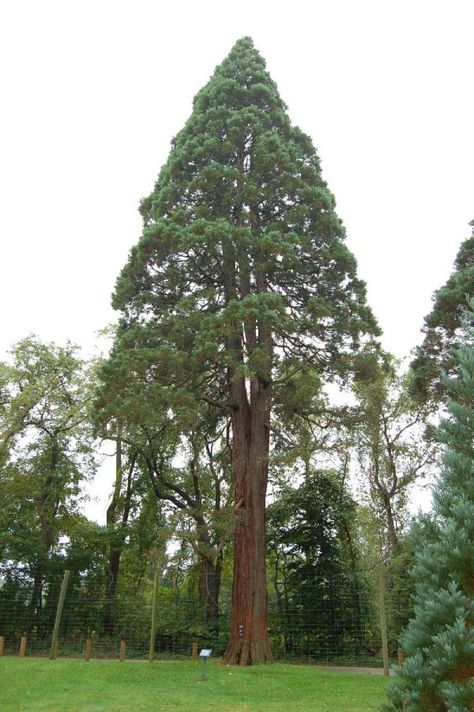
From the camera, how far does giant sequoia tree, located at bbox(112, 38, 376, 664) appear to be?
36.0 ft

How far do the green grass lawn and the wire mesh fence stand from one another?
224 cm

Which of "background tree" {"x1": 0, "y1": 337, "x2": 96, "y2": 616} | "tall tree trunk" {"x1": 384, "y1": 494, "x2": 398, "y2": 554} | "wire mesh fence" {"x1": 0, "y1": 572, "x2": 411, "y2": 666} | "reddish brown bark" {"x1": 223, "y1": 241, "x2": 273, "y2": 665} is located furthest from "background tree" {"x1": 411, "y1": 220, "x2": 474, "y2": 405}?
"background tree" {"x1": 0, "y1": 337, "x2": 96, "y2": 616}

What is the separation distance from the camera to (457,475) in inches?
178

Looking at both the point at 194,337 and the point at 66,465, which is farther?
the point at 66,465

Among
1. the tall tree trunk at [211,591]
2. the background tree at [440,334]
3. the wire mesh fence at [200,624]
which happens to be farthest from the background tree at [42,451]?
the background tree at [440,334]

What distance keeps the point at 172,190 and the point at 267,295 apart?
411 centimetres

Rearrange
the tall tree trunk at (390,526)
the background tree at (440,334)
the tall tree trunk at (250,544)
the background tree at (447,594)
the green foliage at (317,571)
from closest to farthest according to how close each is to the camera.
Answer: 1. the background tree at (447,594)
2. the tall tree trunk at (250,544)
3. the background tree at (440,334)
4. the green foliage at (317,571)
5. the tall tree trunk at (390,526)

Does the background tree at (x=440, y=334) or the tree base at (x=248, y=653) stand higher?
the background tree at (x=440, y=334)

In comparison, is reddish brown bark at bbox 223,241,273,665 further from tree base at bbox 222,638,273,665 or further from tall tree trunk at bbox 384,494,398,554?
tall tree trunk at bbox 384,494,398,554

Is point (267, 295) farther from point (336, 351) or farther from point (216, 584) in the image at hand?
point (216, 584)

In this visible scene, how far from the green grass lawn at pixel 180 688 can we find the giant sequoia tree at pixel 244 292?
53.3 inches

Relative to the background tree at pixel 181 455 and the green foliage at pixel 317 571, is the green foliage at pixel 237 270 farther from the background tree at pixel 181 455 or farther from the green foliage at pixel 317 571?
the green foliage at pixel 317 571

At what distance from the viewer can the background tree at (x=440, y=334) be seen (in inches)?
448

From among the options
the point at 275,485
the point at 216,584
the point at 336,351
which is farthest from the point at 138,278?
the point at 216,584
